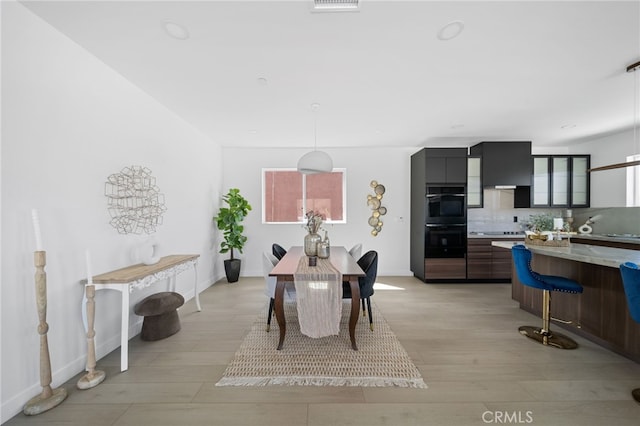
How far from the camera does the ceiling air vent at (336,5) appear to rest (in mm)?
1614

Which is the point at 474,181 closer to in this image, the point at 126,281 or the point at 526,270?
the point at 526,270

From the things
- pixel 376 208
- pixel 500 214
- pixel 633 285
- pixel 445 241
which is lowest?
pixel 445 241

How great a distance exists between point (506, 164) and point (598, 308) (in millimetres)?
3058

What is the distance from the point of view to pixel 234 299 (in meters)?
3.90

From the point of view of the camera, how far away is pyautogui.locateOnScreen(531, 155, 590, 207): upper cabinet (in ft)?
16.0

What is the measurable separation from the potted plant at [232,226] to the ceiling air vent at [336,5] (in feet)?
12.0

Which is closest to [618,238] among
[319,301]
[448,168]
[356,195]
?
[448,168]

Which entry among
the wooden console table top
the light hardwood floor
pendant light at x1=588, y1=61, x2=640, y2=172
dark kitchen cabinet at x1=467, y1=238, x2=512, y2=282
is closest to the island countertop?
the light hardwood floor

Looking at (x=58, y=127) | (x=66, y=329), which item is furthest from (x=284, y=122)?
(x=66, y=329)

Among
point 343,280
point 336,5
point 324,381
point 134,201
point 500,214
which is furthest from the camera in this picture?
point 500,214

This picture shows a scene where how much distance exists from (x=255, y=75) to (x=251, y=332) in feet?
8.98

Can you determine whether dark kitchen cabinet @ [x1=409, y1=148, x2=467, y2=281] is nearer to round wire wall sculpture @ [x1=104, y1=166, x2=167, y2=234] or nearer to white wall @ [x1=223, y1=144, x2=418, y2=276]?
white wall @ [x1=223, y1=144, x2=418, y2=276]

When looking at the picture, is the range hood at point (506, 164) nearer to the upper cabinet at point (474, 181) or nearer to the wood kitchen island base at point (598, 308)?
the upper cabinet at point (474, 181)

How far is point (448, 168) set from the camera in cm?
470
